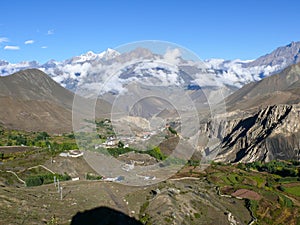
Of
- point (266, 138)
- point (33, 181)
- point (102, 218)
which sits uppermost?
point (33, 181)

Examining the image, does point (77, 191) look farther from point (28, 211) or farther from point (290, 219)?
point (290, 219)

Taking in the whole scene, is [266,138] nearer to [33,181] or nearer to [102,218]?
[33,181]

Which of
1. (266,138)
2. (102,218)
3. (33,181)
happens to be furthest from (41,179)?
(266,138)

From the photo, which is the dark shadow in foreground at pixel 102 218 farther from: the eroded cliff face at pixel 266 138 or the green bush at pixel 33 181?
the eroded cliff face at pixel 266 138

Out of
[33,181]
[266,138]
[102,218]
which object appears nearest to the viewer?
[102,218]

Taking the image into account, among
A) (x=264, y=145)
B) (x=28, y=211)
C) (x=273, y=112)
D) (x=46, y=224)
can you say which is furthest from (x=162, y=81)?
(x=273, y=112)

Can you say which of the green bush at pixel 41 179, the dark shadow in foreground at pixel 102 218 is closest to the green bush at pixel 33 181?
the green bush at pixel 41 179
